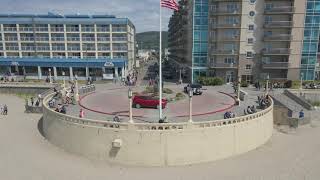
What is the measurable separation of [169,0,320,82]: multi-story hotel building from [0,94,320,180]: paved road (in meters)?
33.6

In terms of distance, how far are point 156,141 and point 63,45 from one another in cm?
6385

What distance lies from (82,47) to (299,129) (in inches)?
2413

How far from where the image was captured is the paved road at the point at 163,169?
21.4m

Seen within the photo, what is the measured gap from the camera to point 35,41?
78.0 m

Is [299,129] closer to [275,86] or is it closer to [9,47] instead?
[275,86]

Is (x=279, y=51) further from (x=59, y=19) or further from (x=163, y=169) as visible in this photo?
(x=59, y=19)

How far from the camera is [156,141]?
22891 millimetres

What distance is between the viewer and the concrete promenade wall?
2292 cm

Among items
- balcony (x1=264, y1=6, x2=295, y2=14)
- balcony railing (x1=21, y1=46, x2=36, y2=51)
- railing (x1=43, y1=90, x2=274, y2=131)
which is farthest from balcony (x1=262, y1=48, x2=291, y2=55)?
balcony railing (x1=21, y1=46, x2=36, y2=51)

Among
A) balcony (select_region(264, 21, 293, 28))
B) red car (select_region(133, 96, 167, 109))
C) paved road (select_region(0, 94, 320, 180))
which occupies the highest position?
balcony (select_region(264, 21, 293, 28))

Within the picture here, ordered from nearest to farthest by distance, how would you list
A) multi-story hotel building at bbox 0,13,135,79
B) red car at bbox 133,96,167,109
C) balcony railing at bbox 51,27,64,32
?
red car at bbox 133,96,167,109
multi-story hotel building at bbox 0,13,135,79
balcony railing at bbox 51,27,64,32

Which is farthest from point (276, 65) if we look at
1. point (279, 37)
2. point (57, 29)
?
point (57, 29)

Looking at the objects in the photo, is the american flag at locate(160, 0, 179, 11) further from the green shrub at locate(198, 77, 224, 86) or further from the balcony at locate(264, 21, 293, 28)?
the balcony at locate(264, 21, 293, 28)

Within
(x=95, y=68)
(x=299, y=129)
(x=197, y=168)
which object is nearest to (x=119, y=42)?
(x=95, y=68)
